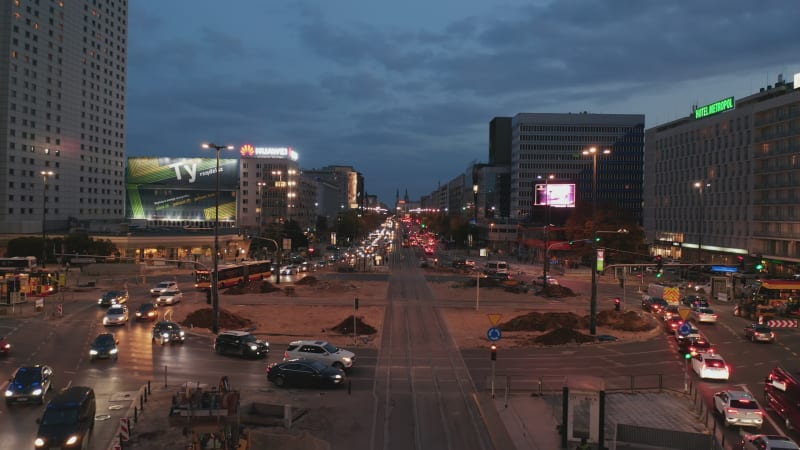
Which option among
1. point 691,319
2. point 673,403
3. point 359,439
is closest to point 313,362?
point 359,439

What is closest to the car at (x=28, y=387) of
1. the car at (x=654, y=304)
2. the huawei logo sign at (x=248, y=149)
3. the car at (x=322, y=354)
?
the car at (x=322, y=354)

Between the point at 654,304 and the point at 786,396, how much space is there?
2887 cm

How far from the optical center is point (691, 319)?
144 feet

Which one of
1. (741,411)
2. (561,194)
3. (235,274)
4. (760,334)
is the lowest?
(760,334)

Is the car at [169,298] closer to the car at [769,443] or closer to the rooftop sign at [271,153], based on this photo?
the car at [769,443]

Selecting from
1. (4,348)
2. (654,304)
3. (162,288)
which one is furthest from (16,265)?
(654,304)

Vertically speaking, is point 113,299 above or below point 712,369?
above

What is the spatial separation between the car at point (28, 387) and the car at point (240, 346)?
352 inches

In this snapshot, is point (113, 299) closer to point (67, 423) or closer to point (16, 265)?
point (16, 265)

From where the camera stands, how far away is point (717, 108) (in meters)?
86.8

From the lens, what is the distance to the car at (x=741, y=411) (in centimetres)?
1925

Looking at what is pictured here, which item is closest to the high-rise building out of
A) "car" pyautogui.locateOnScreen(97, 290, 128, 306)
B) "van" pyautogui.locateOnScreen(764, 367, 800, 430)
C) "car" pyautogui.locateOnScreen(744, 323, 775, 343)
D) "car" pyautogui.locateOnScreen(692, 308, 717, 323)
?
"car" pyautogui.locateOnScreen(692, 308, 717, 323)

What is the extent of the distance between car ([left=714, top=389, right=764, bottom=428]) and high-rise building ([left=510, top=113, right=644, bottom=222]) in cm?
13423

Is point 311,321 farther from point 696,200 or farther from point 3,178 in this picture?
point 3,178
